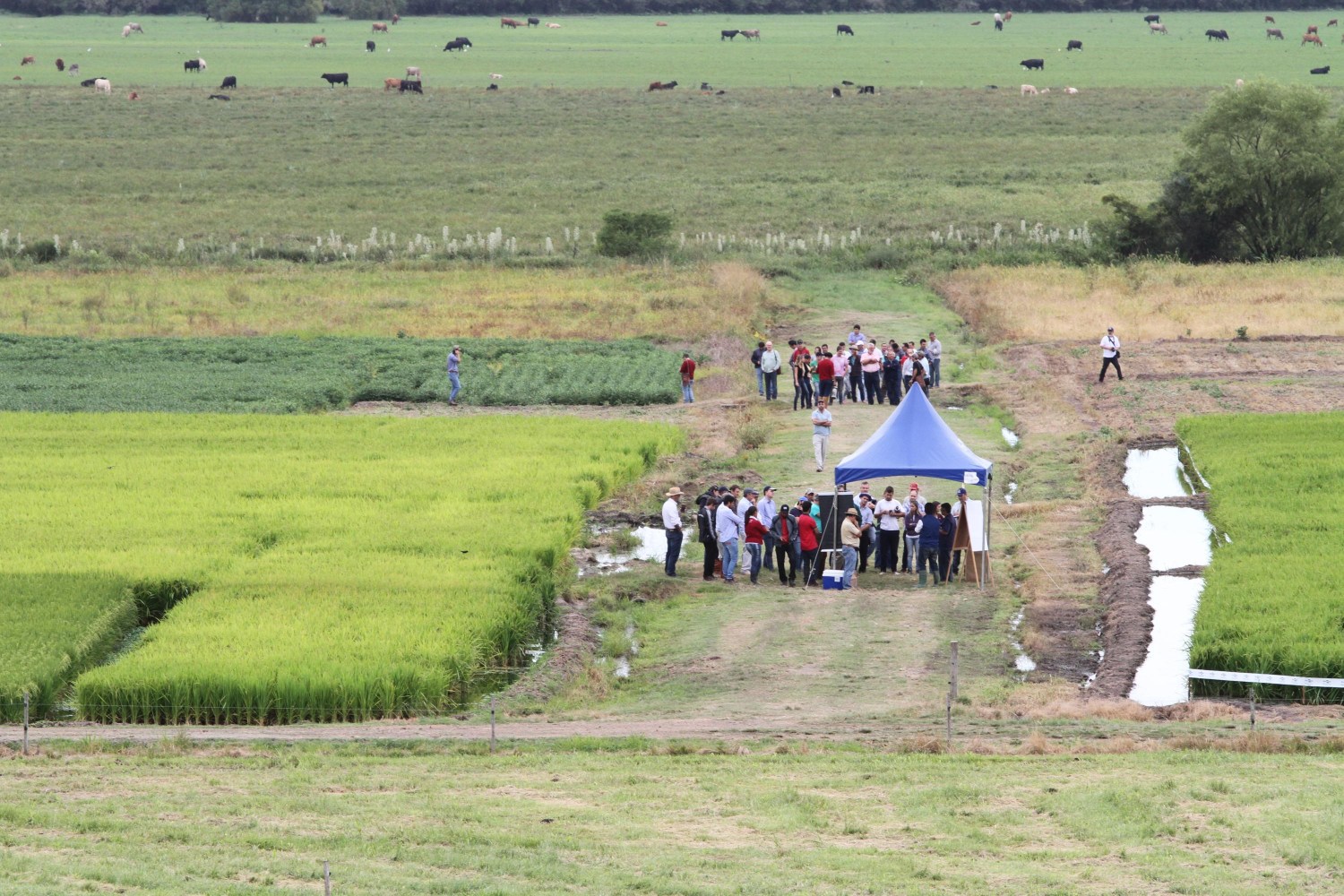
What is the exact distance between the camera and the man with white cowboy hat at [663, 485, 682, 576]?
87.6ft

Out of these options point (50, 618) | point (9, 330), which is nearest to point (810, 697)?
point (50, 618)

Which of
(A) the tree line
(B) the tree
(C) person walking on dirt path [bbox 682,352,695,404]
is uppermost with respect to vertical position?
(A) the tree line

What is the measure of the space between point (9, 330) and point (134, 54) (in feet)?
347

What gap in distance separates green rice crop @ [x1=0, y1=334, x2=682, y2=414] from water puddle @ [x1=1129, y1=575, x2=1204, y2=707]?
17.3 meters

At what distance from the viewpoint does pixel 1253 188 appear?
6188 centimetres

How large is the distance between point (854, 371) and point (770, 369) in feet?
5.92

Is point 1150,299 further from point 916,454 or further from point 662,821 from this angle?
point 662,821

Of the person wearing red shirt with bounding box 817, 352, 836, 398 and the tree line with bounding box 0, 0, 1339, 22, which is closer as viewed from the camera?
the person wearing red shirt with bounding box 817, 352, 836, 398

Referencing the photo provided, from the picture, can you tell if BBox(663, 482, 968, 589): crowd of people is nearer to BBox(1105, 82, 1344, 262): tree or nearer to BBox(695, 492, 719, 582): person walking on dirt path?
BBox(695, 492, 719, 582): person walking on dirt path

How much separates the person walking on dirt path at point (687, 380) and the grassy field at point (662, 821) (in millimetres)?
21758

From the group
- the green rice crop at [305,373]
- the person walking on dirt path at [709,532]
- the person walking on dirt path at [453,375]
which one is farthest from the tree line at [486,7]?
the person walking on dirt path at [709,532]

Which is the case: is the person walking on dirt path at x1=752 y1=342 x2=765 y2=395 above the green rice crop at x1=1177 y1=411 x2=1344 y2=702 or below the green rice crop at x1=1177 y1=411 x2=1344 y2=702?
above

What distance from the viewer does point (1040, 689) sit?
69.6ft

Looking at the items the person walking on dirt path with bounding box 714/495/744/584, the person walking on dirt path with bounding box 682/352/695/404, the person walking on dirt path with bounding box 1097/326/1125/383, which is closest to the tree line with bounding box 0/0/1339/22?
the person walking on dirt path with bounding box 682/352/695/404
